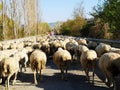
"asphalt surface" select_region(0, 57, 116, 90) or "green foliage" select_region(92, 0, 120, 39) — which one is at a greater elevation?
"green foliage" select_region(92, 0, 120, 39)

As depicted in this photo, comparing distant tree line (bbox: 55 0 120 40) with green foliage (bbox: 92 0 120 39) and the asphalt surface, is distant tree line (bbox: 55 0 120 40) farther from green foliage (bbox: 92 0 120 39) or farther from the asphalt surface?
the asphalt surface

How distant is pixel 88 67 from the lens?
1592 cm

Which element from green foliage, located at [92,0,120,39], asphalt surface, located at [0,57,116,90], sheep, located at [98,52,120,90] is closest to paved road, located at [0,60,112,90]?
asphalt surface, located at [0,57,116,90]

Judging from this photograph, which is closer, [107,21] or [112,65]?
[112,65]

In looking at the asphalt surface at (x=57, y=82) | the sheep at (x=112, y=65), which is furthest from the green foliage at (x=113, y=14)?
the sheep at (x=112, y=65)

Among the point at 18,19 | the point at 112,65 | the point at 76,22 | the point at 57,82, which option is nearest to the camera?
the point at 112,65

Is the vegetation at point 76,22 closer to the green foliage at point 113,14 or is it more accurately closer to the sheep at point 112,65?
the green foliage at point 113,14

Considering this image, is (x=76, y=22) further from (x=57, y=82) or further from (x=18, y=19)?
(x=57, y=82)

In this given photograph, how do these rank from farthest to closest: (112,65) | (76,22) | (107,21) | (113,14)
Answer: (76,22) → (107,21) → (113,14) → (112,65)

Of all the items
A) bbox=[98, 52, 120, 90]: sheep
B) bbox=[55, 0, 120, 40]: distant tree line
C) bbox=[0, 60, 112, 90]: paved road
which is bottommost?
bbox=[0, 60, 112, 90]: paved road

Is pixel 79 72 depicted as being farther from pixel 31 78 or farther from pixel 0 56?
pixel 0 56

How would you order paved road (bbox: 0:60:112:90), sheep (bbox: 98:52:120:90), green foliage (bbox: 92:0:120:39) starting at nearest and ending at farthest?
1. sheep (bbox: 98:52:120:90)
2. paved road (bbox: 0:60:112:90)
3. green foliage (bbox: 92:0:120:39)

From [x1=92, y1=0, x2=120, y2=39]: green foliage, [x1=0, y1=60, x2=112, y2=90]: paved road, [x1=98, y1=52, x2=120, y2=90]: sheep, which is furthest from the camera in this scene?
[x1=92, y1=0, x2=120, y2=39]: green foliage

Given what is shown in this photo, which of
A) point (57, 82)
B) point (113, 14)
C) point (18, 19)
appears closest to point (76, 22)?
point (18, 19)
